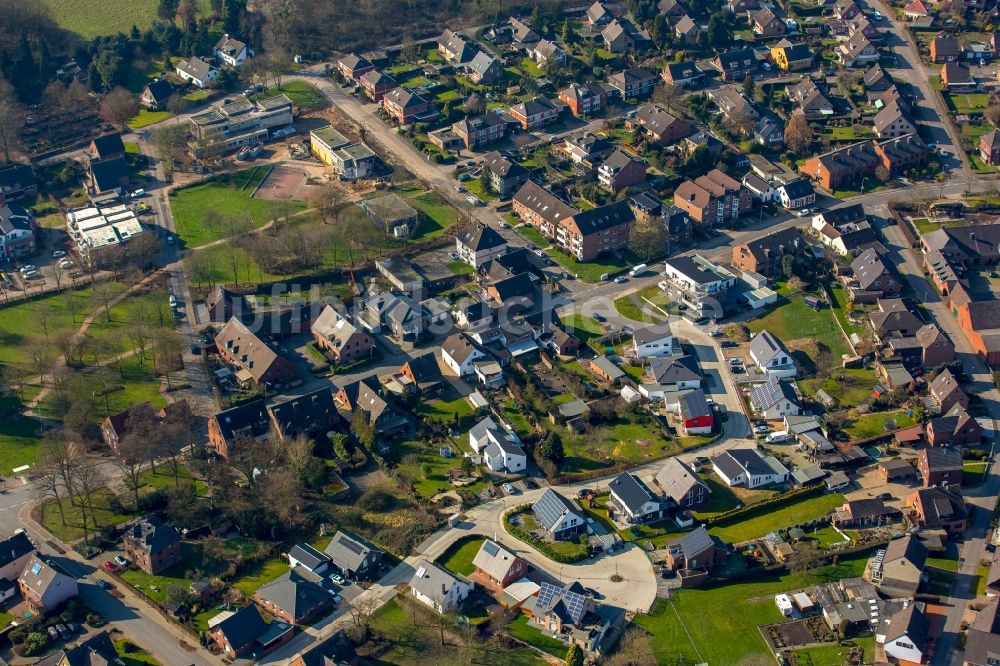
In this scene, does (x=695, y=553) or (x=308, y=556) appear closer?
(x=695, y=553)

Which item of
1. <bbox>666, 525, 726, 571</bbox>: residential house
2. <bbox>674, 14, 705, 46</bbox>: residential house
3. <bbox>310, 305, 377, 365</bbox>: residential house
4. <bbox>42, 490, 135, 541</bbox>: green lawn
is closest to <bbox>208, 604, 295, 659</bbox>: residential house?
<bbox>42, 490, 135, 541</bbox>: green lawn

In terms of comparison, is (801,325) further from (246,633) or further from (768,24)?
(768,24)

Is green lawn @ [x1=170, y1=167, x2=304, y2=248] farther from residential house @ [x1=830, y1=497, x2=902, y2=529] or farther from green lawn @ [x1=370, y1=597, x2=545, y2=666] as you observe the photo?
residential house @ [x1=830, y1=497, x2=902, y2=529]

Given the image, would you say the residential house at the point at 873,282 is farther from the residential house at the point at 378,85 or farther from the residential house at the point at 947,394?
the residential house at the point at 378,85

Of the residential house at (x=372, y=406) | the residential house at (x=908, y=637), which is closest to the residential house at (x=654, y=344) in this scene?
the residential house at (x=372, y=406)

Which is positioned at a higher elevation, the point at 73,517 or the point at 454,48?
the point at 454,48

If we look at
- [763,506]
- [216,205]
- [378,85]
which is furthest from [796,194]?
[216,205]
